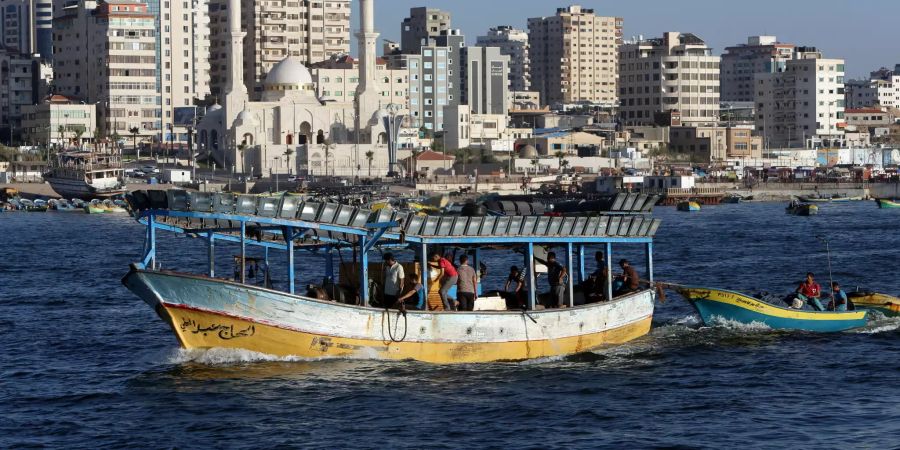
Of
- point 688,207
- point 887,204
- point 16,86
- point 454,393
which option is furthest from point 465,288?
point 16,86

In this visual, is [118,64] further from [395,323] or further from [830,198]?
[395,323]

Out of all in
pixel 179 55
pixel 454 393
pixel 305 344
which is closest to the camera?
pixel 454 393

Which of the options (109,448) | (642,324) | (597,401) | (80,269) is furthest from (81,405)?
(80,269)

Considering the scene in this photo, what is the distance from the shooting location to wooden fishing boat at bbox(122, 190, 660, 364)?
2977 cm

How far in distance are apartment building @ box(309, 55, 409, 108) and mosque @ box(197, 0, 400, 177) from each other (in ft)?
57.4

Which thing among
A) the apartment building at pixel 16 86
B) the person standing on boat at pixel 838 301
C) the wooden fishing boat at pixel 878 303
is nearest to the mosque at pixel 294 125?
the apartment building at pixel 16 86

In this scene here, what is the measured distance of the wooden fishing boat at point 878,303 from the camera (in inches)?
1578

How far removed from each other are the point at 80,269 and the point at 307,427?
3653cm

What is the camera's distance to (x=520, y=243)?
1337 inches

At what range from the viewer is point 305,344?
30.5m

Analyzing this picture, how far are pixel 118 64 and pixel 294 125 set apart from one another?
23079mm

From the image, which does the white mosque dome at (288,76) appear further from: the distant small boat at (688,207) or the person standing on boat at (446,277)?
the person standing on boat at (446,277)

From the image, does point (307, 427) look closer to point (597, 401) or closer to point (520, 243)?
point (597, 401)

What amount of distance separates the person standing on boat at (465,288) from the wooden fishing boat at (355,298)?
1.93 feet
